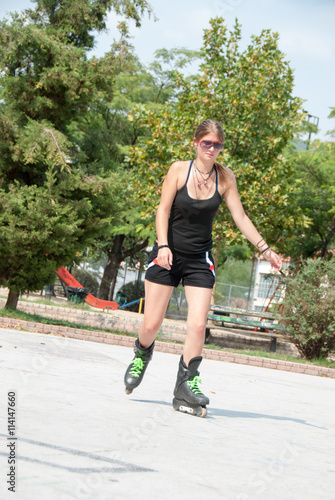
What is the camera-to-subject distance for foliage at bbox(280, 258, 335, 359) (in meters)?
13.8

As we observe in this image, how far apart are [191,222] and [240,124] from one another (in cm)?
1488

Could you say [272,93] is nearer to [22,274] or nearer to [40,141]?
[40,141]

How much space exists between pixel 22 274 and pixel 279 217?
9032 millimetres

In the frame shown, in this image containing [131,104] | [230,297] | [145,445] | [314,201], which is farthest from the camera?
[230,297]

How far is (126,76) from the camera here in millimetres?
27641

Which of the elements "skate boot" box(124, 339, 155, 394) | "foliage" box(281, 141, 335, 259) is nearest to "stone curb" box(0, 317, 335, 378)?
"skate boot" box(124, 339, 155, 394)

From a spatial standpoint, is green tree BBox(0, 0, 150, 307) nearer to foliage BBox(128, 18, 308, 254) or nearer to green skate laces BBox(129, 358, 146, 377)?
foliage BBox(128, 18, 308, 254)

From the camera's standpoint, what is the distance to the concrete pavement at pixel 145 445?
88.4 inches

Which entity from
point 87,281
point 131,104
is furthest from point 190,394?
point 87,281

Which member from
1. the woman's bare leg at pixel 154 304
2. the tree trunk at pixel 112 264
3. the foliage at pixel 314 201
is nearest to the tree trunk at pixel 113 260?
the tree trunk at pixel 112 264

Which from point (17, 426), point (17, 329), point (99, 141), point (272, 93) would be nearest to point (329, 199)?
point (272, 93)

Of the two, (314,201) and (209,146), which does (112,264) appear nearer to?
(314,201)

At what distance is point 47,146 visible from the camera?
13.0 meters

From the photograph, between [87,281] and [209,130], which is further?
[87,281]
